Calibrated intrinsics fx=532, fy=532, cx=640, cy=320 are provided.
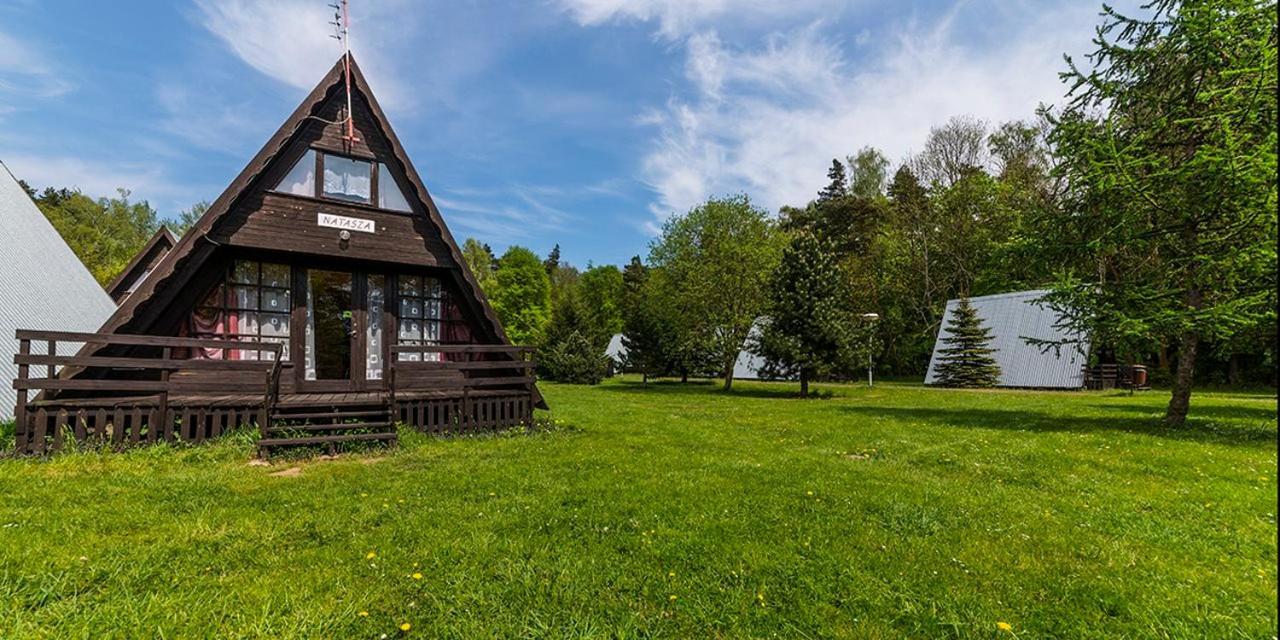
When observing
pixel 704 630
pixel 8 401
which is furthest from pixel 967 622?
pixel 8 401

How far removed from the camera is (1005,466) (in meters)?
7.40

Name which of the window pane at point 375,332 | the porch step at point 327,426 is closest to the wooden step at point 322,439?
the porch step at point 327,426

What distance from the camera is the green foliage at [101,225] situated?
32688mm

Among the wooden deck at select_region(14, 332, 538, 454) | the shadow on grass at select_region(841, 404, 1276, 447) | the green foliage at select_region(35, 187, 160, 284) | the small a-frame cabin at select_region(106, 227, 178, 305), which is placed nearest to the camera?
the wooden deck at select_region(14, 332, 538, 454)

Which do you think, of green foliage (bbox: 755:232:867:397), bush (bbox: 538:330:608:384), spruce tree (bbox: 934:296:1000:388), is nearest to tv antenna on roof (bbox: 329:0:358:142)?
green foliage (bbox: 755:232:867:397)

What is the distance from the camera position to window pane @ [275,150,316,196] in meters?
9.81

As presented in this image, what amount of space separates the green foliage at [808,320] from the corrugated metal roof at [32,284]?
20428 millimetres

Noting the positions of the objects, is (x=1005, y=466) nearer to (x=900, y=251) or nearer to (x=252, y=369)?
(x=252, y=369)

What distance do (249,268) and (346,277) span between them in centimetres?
157

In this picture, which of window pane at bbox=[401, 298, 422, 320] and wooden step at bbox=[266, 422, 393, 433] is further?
window pane at bbox=[401, 298, 422, 320]

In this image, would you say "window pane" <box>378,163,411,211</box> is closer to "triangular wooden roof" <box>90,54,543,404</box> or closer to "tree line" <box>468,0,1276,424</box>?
"triangular wooden roof" <box>90,54,543,404</box>

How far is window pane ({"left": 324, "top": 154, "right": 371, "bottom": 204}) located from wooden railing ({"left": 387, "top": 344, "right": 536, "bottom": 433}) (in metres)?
3.10

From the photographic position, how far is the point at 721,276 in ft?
86.1

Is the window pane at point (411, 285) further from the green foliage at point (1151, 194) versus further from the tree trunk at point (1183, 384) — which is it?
the tree trunk at point (1183, 384)
